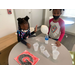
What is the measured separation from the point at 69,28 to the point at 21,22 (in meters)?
2.63

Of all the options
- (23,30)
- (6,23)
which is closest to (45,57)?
(23,30)

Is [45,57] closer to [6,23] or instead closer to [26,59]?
[26,59]

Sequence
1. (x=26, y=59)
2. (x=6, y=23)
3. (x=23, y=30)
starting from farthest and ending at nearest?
1. (x=6, y=23)
2. (x=23, y=30)
3. (x=26, y=59)

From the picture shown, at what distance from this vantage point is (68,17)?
8.89ft

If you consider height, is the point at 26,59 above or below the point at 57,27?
below

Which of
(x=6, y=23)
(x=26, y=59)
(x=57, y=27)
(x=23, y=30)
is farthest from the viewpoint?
(x=6, y=23)

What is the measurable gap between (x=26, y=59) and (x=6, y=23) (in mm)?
1290

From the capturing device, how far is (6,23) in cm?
164

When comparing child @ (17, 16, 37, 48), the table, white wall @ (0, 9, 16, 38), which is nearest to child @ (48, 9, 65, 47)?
the table

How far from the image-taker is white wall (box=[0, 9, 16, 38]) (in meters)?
1.52

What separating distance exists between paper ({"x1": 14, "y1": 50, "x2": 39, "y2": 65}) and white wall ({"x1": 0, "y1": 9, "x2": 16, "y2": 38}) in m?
1.14
